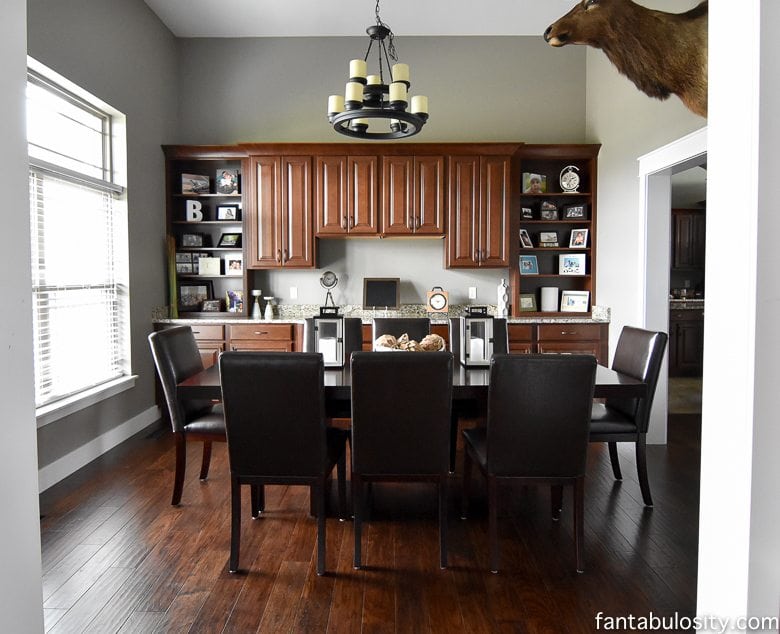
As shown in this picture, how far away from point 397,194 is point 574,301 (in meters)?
1.98

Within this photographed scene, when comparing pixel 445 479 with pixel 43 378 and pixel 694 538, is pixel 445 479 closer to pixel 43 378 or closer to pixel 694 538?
pixel 694 538

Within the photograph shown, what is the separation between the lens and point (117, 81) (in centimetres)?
422

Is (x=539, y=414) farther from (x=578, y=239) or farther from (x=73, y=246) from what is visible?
(x=578, y=239)

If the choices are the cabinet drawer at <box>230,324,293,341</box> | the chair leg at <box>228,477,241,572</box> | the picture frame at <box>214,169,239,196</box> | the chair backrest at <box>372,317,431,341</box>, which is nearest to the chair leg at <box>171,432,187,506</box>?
the chair leg at <box>228,477,241,572</box>

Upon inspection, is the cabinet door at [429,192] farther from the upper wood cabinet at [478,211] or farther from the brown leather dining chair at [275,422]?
the brown leather dining chair at [275,422]

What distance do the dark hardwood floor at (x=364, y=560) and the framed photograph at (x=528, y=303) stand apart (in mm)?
2292

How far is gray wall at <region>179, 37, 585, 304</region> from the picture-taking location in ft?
18.0

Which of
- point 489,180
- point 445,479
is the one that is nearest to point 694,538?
point 445,479

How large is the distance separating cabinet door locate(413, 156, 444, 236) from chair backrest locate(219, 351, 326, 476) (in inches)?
124

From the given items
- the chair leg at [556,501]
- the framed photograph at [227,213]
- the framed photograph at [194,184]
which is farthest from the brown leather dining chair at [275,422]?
the framed photograph at [194,184]

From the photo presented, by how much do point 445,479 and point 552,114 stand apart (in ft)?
14.3

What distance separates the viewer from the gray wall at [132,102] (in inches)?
134

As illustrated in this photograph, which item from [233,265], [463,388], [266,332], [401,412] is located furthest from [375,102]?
[233,265]

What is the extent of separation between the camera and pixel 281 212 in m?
5.17
